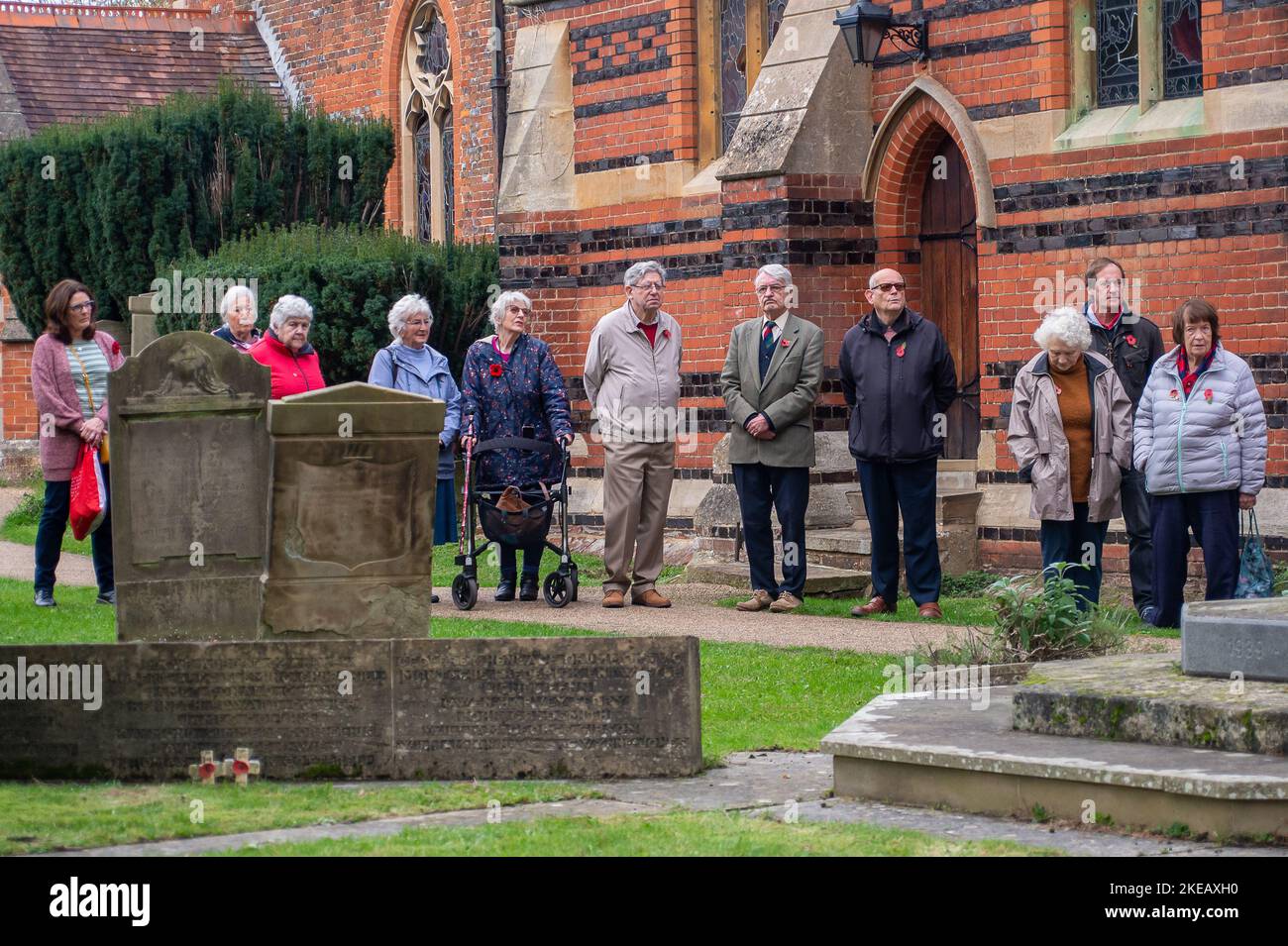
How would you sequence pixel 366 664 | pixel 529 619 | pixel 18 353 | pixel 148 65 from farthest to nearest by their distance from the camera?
pixel 148 65
pixel 18 353
pixel 529 619
pixel 366 664

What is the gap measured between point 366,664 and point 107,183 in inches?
659

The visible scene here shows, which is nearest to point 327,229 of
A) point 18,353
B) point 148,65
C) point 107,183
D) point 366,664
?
point 107,183

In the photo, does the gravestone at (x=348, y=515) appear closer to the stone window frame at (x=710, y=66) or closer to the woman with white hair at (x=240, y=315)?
the woman with white hair at (x=240, y=315)

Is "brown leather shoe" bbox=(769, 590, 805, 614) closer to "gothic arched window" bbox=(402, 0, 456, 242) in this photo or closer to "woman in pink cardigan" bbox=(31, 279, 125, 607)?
"woman in pink cardigan" bbox=(31, 279, 125, 607)

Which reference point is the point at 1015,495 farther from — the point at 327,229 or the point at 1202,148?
the point at 327,229

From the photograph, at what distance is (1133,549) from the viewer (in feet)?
39.7

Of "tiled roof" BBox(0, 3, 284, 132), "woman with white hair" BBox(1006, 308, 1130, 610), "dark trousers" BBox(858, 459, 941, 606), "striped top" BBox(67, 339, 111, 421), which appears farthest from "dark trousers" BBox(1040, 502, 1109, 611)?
"tiled roof" BBox(0, 3, 284, 132)

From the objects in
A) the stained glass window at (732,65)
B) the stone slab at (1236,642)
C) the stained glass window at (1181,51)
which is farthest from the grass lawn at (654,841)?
the stained glass window at (732,65)

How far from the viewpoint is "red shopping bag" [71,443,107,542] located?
39.9 ft

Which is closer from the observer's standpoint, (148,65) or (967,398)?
(967,398)

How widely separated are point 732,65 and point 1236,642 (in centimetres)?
1068

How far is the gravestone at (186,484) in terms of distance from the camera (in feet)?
31.6

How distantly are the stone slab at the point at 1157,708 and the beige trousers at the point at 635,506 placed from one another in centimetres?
537

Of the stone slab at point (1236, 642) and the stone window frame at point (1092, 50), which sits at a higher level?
the stone window frame at point (1092, 50)
